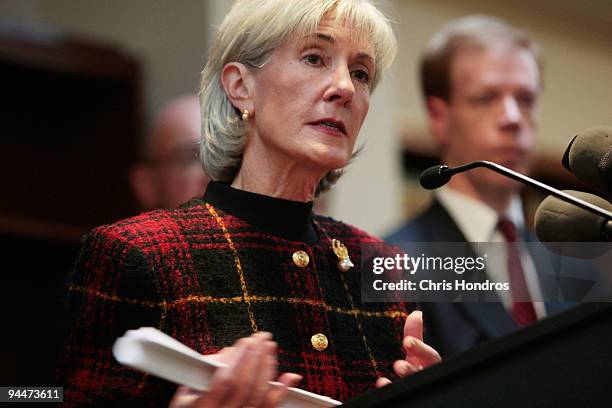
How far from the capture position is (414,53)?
23.4 feet

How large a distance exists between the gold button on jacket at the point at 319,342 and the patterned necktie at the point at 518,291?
803mm

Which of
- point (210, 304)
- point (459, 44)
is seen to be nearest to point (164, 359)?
point (210, 304)

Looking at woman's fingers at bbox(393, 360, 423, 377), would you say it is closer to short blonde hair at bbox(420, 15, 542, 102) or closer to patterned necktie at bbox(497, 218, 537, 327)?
patterned necktie at bbox(497, 218, 537, 327)

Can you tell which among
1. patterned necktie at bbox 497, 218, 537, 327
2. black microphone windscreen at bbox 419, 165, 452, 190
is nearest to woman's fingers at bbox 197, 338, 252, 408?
black microphone windscreen at bbox 419, 165, 452, 190

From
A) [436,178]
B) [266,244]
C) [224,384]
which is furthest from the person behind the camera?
[266,244]

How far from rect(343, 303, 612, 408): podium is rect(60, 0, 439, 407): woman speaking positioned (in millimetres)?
475

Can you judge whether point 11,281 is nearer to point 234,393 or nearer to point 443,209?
point 443,209

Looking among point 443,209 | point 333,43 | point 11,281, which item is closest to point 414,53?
point 11,281

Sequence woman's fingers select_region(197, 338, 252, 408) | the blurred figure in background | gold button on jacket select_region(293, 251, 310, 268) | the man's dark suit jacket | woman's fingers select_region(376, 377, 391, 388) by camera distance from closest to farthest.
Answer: woman's fingers select_region(197, 338, 252, 408), woman's fingers select_region(376, 377, 391, 388), gold button on jacket select_region(293, 251, 310, 268), the man's dark suit jacket, the blurred figure in background

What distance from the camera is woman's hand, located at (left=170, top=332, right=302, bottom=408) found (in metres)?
2.17

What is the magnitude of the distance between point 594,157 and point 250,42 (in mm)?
764

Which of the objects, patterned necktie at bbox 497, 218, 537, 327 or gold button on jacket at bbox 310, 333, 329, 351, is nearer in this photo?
gold button on jacket at bbox 310, 333, 329, 351

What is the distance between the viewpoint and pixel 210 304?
2529 millimetres

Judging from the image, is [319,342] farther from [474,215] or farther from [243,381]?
[474,215]
